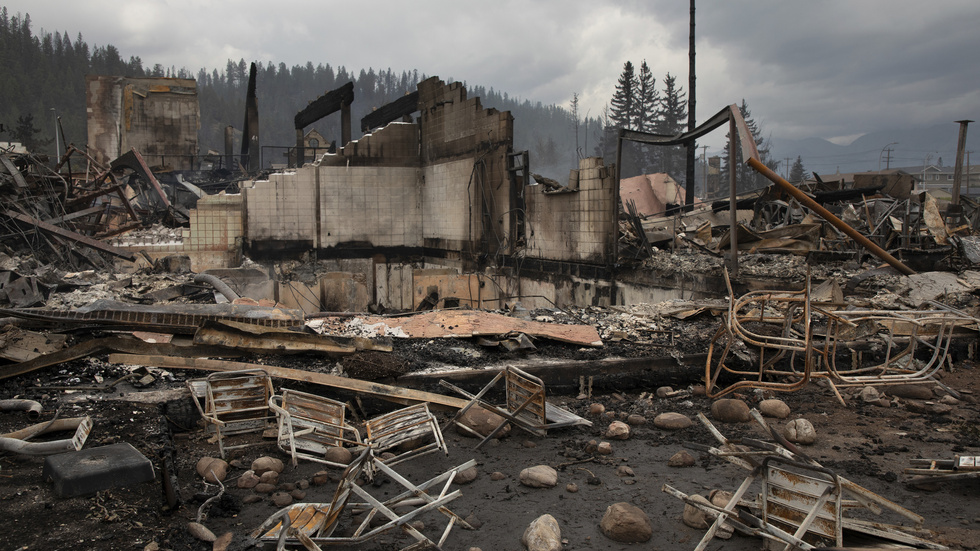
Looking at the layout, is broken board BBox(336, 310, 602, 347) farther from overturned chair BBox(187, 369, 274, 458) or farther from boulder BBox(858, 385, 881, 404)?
boulder BBox(858, 385, 881, 404)

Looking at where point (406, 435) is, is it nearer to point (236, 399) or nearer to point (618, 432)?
point (236, 399)

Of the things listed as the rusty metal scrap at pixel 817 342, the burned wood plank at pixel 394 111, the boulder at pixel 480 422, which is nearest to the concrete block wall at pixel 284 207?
the burned wood plank at pixel 394 111

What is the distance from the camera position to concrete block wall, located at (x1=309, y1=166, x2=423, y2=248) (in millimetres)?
15883

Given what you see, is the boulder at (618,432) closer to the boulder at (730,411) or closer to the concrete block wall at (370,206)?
the boulder at (730,411)

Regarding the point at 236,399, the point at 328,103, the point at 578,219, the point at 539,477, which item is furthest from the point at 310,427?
the point at 328,103

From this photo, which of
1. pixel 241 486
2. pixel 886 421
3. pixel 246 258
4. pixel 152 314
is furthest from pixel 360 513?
pixel 246 258

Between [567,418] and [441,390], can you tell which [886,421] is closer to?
[567,418]

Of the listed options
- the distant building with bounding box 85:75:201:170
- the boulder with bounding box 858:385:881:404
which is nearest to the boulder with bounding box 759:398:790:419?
the boulder with bounding box 858:385:881:404

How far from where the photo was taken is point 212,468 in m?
3.88

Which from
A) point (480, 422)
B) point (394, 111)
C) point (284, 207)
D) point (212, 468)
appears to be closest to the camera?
point (212, 468)

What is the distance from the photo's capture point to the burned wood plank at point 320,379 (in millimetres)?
5125

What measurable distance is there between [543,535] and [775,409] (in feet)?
9.92

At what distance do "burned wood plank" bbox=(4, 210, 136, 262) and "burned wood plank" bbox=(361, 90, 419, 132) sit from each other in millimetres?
7833

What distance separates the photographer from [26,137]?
3628 centimetres
